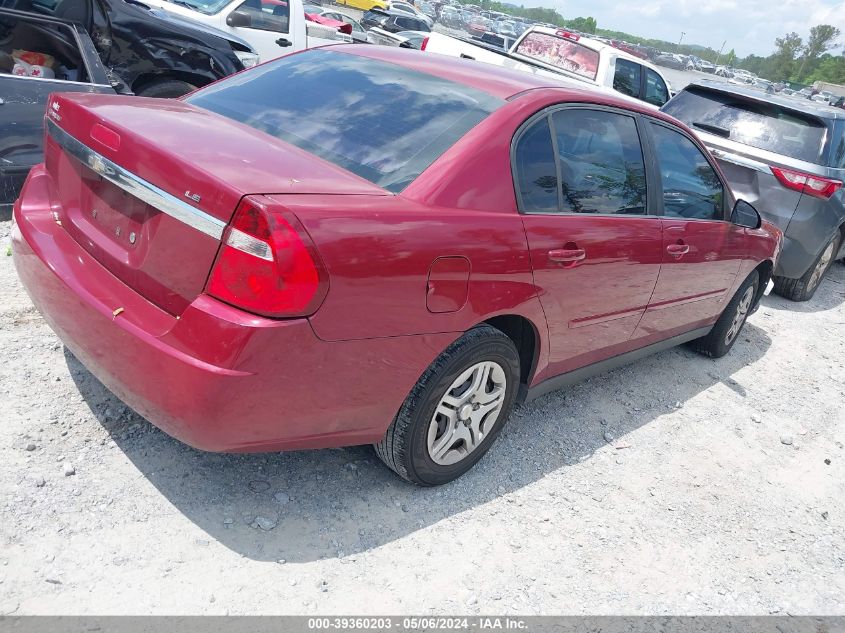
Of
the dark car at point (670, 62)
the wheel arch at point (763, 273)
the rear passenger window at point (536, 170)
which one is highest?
the rear passenger window at point (536, 170)

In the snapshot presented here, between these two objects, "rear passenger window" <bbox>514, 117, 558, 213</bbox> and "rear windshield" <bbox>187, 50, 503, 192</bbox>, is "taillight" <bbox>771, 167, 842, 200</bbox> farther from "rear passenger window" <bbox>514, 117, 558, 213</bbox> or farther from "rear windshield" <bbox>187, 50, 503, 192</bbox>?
"rear windshield" <bbox>187, 50, 503, 192</bbox>

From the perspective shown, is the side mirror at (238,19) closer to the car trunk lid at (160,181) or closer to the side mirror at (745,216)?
the car trunk lid at (160,181)

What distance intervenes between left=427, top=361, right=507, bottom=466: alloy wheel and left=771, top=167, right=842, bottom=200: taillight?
4.63 meters

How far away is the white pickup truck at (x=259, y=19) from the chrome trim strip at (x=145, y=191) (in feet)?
21.3

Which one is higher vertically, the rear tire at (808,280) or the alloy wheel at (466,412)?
the alloy wheel at (466,412)

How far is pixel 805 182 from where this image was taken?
20.7 feet

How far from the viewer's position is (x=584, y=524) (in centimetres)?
306

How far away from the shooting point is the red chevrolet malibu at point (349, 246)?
2.16m

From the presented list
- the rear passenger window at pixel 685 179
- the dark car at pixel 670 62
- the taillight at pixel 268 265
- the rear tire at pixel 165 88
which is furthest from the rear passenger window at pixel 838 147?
the dark car at pixel 670 62

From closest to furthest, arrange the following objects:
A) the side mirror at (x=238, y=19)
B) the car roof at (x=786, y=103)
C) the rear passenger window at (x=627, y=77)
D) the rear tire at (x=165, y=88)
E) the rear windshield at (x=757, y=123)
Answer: the rear tire at (x=165, y=88)
the rear windshield at (x=757, y=123)
the car roof at (x=786, y=103)
the side mirror at (x=238, y=19)
the rear passenger window at (x=627, y=77)

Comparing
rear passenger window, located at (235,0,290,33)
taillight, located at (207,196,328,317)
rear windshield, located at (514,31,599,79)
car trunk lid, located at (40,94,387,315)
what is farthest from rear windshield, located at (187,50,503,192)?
rear windshield, located at (514,31,599,79)

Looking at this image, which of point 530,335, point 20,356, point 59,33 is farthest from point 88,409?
point 59,33

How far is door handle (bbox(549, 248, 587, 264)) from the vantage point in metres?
2.96

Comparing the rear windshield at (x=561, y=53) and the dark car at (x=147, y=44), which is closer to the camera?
the dark car at (x=147, y=44)
